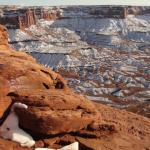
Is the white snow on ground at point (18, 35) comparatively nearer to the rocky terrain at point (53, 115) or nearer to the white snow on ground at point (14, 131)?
the rocky terrain at point (53, 115)

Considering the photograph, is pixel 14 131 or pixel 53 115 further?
pixel 53 115

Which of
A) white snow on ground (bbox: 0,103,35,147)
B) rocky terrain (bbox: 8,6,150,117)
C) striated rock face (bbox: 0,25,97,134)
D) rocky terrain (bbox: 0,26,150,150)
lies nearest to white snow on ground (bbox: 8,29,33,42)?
rocky terrain (bbox: 8,6,150,117)

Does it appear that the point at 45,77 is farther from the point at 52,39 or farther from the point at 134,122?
the point at 52,39

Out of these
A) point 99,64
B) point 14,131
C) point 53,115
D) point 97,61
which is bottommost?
point 97,61

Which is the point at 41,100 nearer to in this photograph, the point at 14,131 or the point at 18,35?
the point at 14,131

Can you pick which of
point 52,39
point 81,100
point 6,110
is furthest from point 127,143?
point 52,39

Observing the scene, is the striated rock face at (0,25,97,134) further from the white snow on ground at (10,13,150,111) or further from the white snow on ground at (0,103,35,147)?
the white snow on ground at (10,13,150,111)

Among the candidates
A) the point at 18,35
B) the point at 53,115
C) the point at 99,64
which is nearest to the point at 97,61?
the point at 99,64

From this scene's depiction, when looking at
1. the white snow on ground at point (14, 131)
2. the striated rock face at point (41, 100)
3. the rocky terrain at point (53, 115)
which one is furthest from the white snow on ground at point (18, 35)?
the white snow on ground at point (14, 131)
